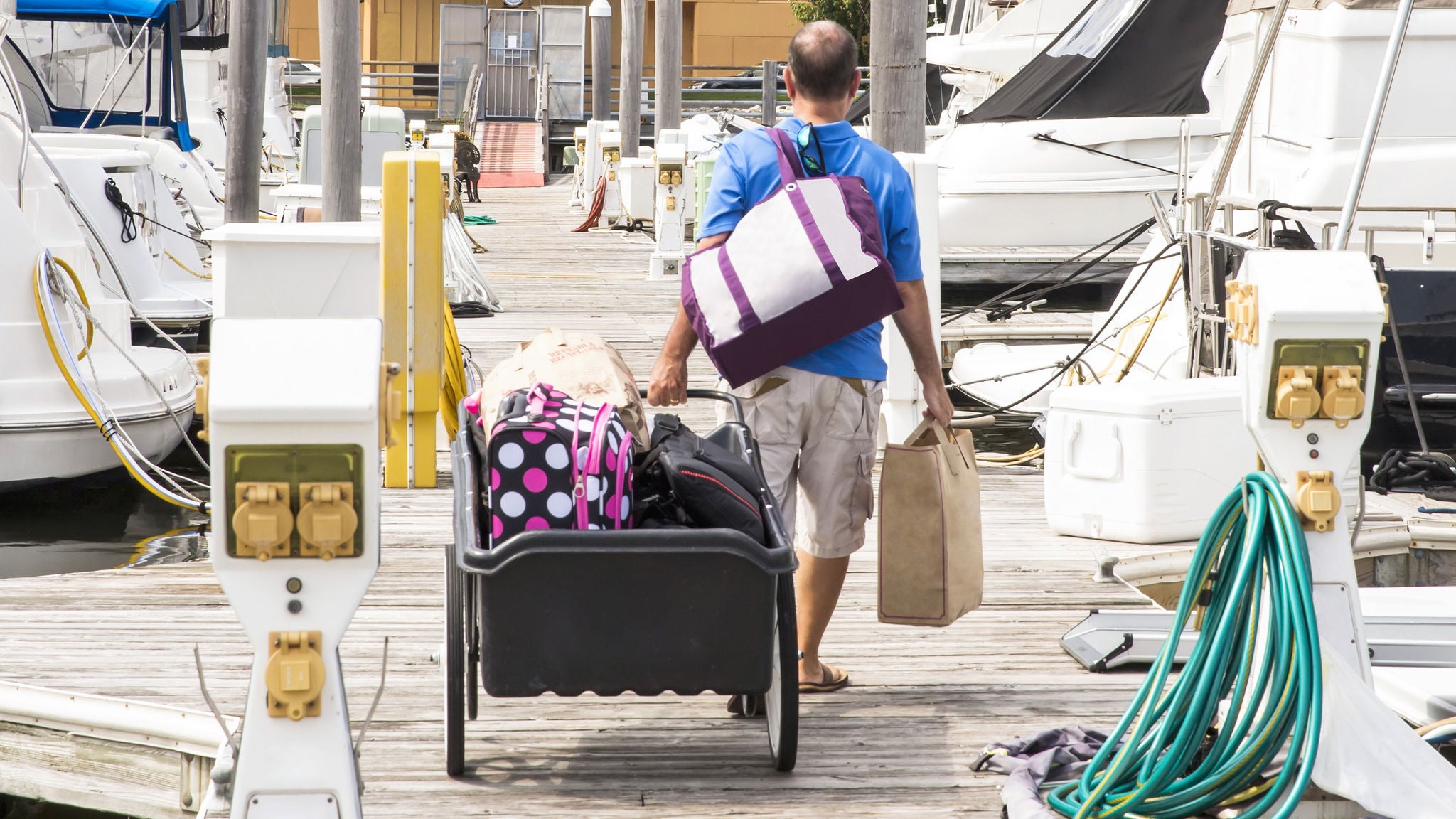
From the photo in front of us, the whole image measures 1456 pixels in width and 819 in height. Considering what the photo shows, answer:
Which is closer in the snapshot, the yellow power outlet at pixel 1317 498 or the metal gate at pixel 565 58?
the yellow power outlet at pixel 1317 498

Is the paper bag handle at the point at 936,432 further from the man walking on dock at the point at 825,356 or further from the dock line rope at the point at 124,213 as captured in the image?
the dock line rope at the point at 124,213

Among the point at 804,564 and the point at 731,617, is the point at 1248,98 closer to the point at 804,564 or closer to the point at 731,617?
the point at 804,564

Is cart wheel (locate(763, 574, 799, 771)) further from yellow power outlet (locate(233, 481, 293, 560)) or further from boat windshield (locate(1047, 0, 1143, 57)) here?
boat windshield (locate(1047, 0, 1143, 57))

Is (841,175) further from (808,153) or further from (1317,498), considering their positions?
(1317,498)

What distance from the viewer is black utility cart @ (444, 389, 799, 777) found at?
9.87 ft

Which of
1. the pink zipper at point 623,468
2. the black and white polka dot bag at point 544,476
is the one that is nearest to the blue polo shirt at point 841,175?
the pink zipper at point 623,468

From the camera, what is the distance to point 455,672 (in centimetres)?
324

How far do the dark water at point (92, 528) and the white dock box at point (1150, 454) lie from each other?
14.8ft

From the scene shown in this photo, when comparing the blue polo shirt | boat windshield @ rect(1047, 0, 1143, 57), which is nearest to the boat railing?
the blue polo shirt

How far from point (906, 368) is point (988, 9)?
16360 millimetres

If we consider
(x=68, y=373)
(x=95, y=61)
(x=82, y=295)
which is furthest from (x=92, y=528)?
(x=95, y=61)

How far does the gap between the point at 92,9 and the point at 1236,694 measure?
16537mm

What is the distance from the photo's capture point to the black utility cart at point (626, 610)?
9.87 ft

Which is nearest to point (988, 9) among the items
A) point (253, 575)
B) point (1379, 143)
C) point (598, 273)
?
point (598, 273)
